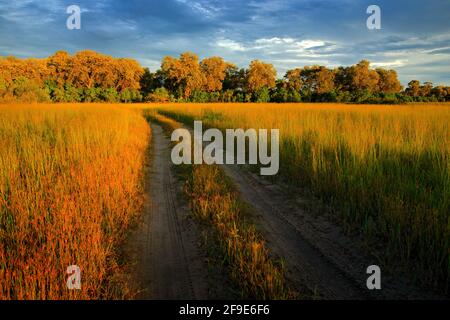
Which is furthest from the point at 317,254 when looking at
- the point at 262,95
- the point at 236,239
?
the point at 262,95

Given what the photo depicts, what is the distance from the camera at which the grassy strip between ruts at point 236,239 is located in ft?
7.98

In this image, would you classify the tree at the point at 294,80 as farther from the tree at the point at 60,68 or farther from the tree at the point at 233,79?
the tree at the point at 60,68

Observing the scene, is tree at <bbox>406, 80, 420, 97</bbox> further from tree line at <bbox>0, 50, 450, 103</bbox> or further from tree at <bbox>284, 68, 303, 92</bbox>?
tree at <bbox>284, 68, 303, 92</bbox>

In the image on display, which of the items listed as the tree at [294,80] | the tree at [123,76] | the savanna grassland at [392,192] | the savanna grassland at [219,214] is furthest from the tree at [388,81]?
the savanna grassland at [219,214]

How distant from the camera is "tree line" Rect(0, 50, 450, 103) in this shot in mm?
49844

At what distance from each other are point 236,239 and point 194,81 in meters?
54.5

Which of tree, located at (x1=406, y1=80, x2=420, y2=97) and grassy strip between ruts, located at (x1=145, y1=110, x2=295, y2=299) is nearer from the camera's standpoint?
grassy strip between ruts, located at (x1=145, y1=110, x2=295, y2=299)

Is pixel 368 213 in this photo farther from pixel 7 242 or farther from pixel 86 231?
pixel 7 242

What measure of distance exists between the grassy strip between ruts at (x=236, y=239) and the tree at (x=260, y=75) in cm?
5774

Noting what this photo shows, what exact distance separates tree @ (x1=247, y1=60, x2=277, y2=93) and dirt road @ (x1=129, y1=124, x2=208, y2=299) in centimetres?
5826

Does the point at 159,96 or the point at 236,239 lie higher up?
the point at 159,96

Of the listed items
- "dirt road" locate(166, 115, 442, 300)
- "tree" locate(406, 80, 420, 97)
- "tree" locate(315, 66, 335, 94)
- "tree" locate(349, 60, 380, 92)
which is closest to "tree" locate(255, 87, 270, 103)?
"tree" locate(315, 66, 335, 94)

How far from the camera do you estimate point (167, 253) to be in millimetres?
3209

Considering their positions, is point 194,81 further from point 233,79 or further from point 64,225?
point 64,225
